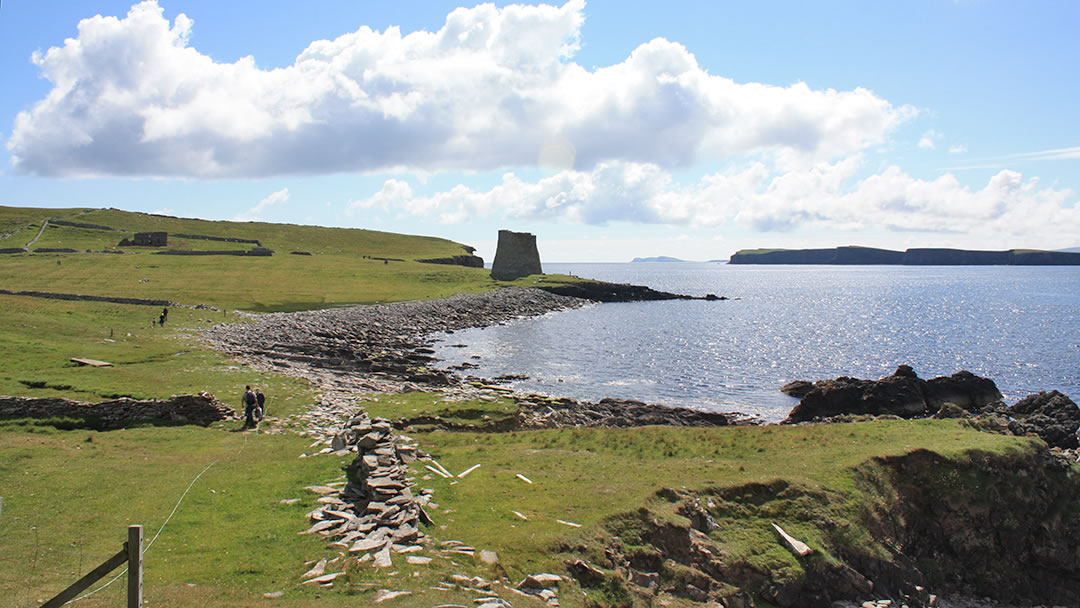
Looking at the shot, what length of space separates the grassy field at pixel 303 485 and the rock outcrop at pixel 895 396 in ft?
53.3

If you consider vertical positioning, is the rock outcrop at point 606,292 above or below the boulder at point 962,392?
above

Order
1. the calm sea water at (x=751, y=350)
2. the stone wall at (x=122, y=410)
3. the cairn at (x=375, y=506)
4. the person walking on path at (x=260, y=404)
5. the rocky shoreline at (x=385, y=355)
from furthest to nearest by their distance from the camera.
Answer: the calm sea water at (x=751, y=350)
the rocky shoreline at (x=385, y=355)
the person walking on path at (x=260, y=404)
the stone wall at (x=122, y=410)
the cairn at (x=375, y=506)

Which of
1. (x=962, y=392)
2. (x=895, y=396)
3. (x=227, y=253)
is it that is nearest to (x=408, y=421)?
(x=895, y=396)

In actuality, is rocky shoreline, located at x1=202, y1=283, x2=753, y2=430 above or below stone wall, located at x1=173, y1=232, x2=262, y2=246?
below

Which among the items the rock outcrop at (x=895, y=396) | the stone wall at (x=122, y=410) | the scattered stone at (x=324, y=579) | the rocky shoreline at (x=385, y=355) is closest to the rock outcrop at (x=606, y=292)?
the rocky shoreline at (x=385, y=355)

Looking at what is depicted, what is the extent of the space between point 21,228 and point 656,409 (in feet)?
509

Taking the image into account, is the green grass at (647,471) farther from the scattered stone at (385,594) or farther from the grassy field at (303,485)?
the scattered stone at (385,594)

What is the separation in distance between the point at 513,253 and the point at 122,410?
134086 millimetres

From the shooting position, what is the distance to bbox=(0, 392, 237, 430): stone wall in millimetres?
24203

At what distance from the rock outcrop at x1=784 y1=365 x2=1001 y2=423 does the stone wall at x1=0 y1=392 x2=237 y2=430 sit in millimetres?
35231

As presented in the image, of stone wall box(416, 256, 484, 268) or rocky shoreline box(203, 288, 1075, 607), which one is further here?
stone wall box(416, 256, 484, 268)

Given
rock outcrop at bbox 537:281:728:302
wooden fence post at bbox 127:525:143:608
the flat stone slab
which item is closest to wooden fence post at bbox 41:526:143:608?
wooden fence post at bbox 127:525:143:608

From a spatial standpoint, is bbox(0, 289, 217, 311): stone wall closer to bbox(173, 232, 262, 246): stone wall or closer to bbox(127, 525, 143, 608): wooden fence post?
bbox(127, 525, 143, 608): wooden fence post

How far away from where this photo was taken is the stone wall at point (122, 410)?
24.2 metres
